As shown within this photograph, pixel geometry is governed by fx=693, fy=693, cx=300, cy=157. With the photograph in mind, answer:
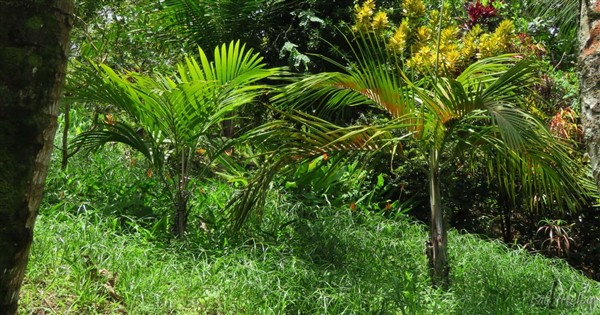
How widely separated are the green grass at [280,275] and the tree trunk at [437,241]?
9cm

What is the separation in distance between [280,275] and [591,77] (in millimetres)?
3055

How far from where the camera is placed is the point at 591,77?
60.9 inches

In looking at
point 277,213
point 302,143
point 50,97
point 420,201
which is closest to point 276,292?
point 302,143

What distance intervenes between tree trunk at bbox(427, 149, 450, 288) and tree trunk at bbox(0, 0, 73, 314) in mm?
3712

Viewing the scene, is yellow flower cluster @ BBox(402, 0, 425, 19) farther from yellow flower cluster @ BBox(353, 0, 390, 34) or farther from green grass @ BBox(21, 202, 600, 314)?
green grass @ BBox(21, 202, 600, 314)

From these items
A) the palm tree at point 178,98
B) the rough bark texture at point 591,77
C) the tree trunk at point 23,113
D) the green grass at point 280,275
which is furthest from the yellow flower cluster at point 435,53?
the tree trunk at point 23,113

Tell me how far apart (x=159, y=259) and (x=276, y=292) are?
979 mm

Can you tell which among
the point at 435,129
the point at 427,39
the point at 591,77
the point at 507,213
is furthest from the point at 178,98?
the point at 507,213

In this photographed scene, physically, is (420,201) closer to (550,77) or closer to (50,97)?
(550,77)

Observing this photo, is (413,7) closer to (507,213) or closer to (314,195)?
(314,195)

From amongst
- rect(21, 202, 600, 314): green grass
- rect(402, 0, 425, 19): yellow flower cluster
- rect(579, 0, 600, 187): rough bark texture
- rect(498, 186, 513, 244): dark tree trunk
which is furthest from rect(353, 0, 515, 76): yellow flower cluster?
rect(579, 0, 600, 187): rough bark texture

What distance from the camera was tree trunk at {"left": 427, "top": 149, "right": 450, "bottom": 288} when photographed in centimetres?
481

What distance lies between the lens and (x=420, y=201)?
7.32 metres

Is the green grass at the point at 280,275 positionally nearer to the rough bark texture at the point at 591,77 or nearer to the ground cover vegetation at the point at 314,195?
the ground cover vegetation at the point at 314,195
